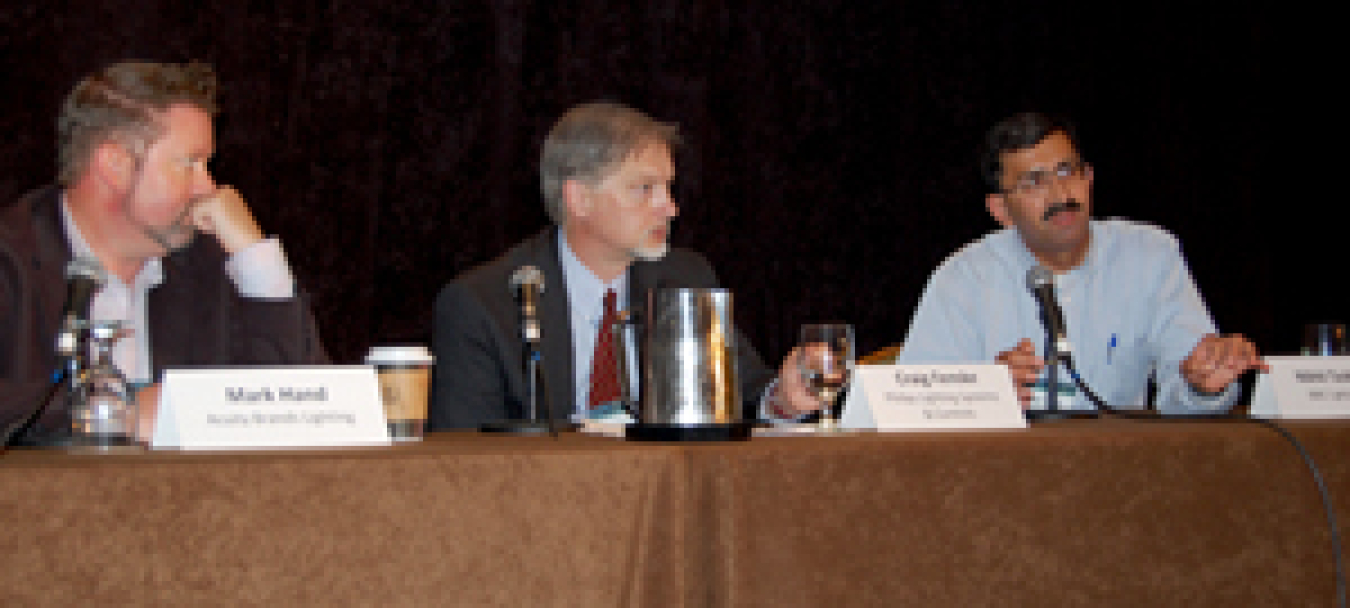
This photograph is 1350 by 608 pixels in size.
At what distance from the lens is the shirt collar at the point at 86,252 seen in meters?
1.88

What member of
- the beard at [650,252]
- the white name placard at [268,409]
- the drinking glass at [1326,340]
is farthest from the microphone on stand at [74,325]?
the drinking glass at [1326,340]

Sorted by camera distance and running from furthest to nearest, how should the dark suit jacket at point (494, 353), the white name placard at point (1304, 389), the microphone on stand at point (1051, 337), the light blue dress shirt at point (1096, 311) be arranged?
the light blue dress shirt at point (1096, 311) < the dark suit jacket at point (494, 353) < the microphone on stand at point (1051, 337) < the white name placard at point (1304, 389)

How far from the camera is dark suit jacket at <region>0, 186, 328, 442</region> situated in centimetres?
171

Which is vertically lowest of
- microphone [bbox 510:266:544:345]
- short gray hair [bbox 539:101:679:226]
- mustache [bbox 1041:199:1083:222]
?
microphone [bbox 510:266:544:345]

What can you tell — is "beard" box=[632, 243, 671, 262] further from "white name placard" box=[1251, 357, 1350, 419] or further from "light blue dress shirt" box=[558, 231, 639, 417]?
"white name placard" box=[1251, 357, 1350, 419]

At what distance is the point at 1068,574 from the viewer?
44.5 inches

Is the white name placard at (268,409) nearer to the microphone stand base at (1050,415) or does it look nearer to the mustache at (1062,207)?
the microphone stand base at (1050,415)

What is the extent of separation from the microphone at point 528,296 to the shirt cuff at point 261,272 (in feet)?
1.61

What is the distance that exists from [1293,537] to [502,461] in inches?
32.9

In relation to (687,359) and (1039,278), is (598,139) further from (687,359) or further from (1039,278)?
(687,359)

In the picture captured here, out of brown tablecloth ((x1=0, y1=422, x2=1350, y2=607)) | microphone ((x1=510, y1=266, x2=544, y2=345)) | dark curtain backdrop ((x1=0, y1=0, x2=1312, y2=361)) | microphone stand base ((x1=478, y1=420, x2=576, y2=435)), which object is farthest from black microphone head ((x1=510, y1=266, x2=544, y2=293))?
dark curtain backdrop ((x1=0, y1=0, x2=1312, y2=361))

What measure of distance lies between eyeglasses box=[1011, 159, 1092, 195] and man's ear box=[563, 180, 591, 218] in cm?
93

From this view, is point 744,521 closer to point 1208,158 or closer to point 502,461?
point 502,461

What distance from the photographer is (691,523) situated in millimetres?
1041
